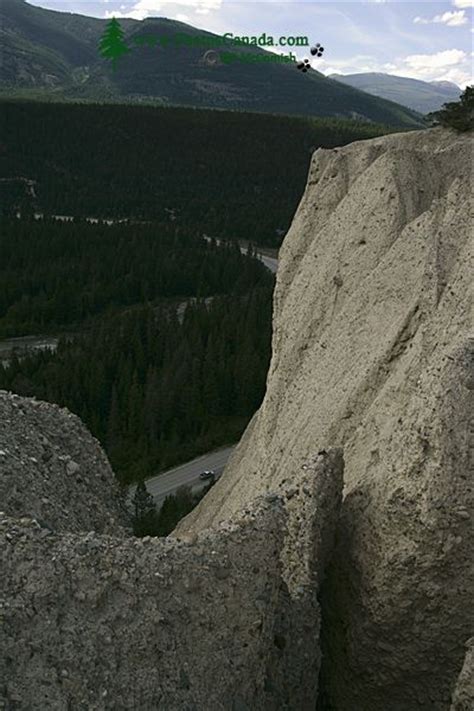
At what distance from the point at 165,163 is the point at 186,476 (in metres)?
103

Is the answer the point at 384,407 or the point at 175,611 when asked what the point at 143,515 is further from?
the point at 175,611

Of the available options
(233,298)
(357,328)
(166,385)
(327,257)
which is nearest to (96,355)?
(166,385)

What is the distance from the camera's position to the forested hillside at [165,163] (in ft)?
365

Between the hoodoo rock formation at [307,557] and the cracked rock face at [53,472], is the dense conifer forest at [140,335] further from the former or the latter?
the hoodoo rock formation at [307,557]

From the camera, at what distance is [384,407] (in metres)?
13.2

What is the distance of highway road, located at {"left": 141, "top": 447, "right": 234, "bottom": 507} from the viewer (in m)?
36.8

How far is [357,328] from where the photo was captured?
55.1 feet

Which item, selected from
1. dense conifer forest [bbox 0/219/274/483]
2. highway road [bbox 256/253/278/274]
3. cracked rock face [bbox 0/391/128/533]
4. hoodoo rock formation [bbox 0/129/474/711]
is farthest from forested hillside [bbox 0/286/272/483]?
highway road [bbox 256/253/278/274]

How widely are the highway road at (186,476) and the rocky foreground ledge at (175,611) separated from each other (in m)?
24.6

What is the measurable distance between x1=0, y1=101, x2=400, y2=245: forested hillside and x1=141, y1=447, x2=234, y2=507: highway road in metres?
63.0

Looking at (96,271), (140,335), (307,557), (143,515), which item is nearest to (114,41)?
(96,271)

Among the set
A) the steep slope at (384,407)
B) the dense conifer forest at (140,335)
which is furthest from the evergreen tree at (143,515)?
the dense conifer forest at (140,335)

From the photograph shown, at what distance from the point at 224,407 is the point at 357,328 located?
29713 millimetres

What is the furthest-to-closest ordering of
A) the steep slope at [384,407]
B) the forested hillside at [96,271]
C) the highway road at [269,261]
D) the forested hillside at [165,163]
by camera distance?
1. the forested hillside at [165,163]
2. the highway road at [269,261]
3. the forested hillside at [96,271]
4. the steep slope at [384,407]
